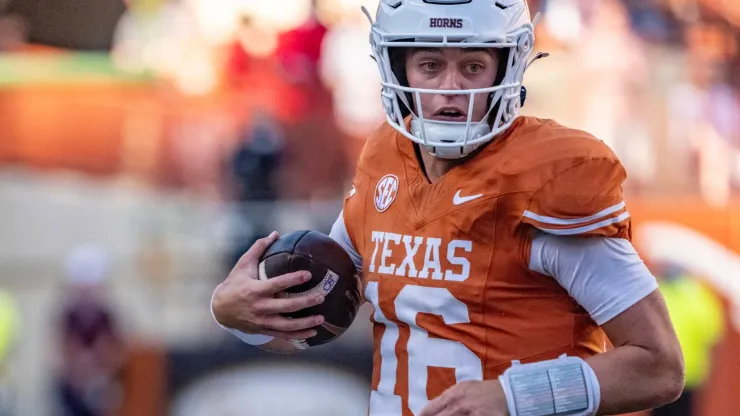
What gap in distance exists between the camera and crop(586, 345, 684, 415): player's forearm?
6.32 feet

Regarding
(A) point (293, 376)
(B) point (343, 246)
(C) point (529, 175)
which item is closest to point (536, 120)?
(C) point (529, 175)

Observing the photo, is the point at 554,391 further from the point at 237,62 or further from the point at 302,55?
the point at 237,62

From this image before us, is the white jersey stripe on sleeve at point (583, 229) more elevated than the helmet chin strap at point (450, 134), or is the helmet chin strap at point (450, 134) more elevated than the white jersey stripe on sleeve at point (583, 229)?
the helmet chin strap at point (450, 134)

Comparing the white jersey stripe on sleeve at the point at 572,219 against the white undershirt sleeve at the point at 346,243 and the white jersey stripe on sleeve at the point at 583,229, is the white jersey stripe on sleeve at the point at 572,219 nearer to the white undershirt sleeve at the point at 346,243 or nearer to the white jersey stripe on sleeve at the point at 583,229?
the white jersey stripe on sleeve at the point at 583,229

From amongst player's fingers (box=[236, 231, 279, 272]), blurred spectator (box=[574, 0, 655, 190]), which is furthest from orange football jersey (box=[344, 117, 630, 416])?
blurred spectator (box=[574, 0, 655, 190])

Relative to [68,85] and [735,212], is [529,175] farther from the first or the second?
[68,85]

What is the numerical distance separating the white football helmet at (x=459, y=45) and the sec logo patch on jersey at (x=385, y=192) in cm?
11

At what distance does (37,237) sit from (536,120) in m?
5.18

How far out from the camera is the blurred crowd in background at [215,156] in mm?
6258

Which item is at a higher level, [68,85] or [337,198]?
[68,85]

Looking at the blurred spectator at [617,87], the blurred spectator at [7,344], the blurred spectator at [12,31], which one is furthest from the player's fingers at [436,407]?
the blurred spectator at [12,31]

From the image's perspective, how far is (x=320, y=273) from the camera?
87.8 inches

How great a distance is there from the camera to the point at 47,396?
6504mm

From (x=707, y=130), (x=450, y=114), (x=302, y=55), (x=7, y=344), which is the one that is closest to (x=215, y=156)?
(x=302, y=55)
